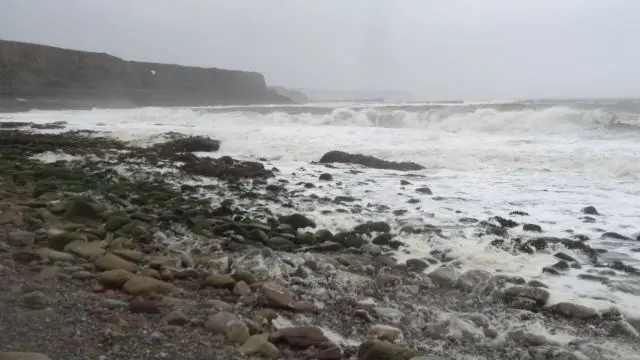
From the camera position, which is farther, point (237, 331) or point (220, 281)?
point (220, 281)

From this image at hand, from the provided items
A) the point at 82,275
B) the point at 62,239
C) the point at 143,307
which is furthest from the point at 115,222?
the point at 143,307

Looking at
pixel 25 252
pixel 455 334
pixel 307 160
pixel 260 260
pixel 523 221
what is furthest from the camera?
pixel 307 160

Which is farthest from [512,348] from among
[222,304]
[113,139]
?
[113,139]

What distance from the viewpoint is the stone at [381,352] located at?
313cm

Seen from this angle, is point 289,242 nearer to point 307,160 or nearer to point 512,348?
point 512,348

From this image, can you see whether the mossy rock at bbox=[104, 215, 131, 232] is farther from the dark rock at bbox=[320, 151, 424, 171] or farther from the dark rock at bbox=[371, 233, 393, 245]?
the dark rock at bbox=[320, 151, 424, 171]

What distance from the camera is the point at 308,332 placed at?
11.1 feet

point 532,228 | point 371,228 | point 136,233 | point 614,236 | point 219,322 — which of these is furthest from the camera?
point 532,228

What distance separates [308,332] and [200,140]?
467 inches

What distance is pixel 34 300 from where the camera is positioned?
3.49 meters

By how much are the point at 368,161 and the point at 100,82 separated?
46288 millimetres

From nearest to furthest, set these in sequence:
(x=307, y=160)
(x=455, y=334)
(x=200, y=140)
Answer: (x=455, y=334)
(x=307, y=160)
(x=200, y=140)

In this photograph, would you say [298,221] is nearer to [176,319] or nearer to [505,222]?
[505,222]

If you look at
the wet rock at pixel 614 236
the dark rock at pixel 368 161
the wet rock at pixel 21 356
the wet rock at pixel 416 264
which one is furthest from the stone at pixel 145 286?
the dark rock at pixel 368 161
